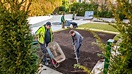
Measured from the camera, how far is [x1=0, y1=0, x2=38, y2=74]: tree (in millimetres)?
3467

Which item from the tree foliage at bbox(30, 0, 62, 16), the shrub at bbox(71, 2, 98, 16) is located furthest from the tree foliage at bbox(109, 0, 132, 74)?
the shrub at bbox(71, 2, 98, 16)

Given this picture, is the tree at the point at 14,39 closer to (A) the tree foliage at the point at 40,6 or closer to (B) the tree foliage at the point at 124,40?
(B) the tree foliage at the point at 124,40

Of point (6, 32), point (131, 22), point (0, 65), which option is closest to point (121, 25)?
point (131, 22)

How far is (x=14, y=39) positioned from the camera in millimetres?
3445

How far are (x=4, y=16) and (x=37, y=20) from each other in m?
19.7

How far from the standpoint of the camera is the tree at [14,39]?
3.47m

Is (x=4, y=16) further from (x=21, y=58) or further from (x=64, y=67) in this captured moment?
(x=64, y=67)

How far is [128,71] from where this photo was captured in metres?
2.15

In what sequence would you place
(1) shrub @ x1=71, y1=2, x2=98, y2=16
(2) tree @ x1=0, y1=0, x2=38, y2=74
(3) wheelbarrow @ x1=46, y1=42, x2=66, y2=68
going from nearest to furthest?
(2) tree @ x1=0, y1=0, x2=38, y2=74, (3) wheelbarrow @ x1=46, y1=42, x2=66, y2=68, (1) shrub @ x1=71, y1=2, x2=98, y2=16

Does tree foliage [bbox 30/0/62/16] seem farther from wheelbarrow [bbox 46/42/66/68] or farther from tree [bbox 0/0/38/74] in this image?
tree [bbox 0/0/38/74]

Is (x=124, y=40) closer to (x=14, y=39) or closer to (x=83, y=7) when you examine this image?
(x=14, y=39)

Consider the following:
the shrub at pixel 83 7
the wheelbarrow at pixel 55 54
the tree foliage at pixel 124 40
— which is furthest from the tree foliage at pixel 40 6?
the tree foliage at pixel 124 40

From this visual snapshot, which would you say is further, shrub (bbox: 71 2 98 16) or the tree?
shrub (bbox: 71 2 98 16)

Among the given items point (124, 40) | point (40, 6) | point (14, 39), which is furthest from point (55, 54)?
point (40, 6)
